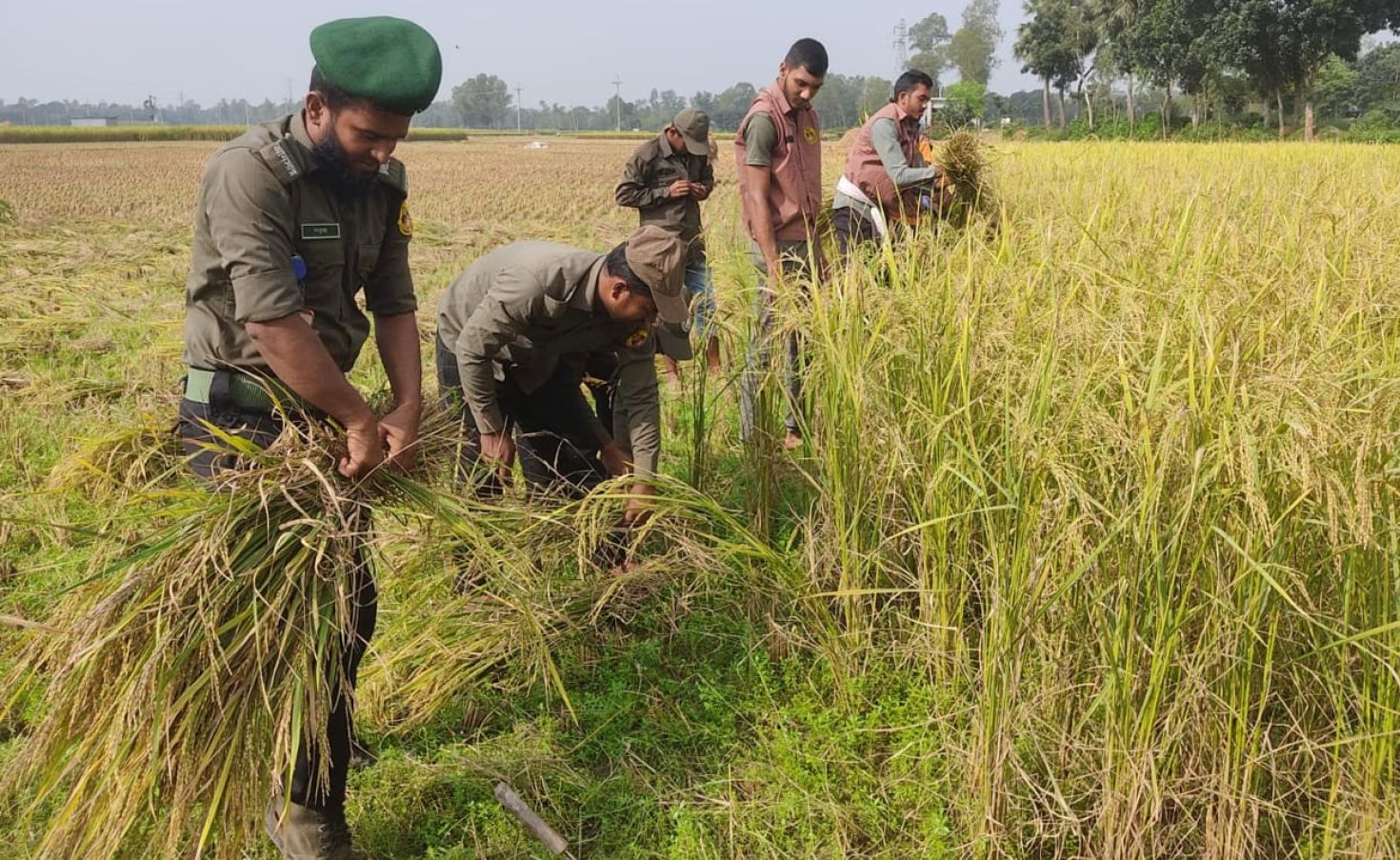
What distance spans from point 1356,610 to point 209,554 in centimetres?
208

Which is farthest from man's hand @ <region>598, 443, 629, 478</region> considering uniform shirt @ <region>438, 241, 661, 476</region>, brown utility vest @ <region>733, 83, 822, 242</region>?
brown utility vest @ <region>733, 83, 822, 242</region>

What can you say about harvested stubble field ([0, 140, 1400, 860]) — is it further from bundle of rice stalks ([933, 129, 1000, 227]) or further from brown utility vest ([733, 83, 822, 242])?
bundle of rice stalks ([933, 129, 1000, 227])

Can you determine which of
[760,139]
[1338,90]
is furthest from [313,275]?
[1338,90]

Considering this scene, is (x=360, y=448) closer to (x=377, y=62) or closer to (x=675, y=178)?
(x=377, y=62)

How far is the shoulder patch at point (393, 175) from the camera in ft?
7.09

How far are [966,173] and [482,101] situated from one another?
A: 12695cm

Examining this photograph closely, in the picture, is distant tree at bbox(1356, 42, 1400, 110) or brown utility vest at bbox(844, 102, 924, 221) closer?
brown utility vest at bbox(844, 102, 924, 221)

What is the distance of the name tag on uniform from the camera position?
203 cm

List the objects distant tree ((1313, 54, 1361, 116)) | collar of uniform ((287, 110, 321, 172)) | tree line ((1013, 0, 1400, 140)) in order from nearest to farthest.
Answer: collar of uniform ((287, 110, 321, 172)), tree line ((1013, 0, 1400, 140)), distant tree ((1313, 54, 1361, 116))

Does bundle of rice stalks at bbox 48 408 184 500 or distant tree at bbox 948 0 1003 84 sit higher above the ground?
distant tree at bbox 948 0 1003 84

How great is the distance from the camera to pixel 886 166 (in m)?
4.66

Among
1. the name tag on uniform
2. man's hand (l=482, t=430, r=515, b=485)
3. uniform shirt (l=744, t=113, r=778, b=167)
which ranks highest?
uniform shirt (l=744, t=113, r=778, b=167)

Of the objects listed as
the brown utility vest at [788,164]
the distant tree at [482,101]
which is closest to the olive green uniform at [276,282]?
the brown utility vest at [788,164]

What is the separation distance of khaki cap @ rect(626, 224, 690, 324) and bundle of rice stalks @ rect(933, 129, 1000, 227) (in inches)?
131
